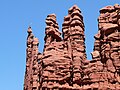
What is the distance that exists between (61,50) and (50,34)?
18.6 ft

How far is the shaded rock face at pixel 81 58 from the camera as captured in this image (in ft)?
158

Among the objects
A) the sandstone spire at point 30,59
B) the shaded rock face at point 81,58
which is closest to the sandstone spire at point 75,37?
the shaded rock face at point 81,58

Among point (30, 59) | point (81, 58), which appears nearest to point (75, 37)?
point (81, 58)

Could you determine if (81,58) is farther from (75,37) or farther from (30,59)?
(30,59)

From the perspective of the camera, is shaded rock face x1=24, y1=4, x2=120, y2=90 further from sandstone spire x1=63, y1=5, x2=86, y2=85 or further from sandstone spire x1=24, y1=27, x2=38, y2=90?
sandstone spire x1=24, y1=27, x2=38, y2=90

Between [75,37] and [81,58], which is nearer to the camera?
[81,58]

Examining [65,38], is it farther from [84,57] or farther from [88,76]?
[88,76]

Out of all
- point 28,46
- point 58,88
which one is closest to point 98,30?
point 58,88

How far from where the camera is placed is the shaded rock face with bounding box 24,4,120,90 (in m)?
48.1

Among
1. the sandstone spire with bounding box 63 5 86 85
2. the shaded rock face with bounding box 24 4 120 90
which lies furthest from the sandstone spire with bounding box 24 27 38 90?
the shaded rock face with bounding box 24 4 120 90

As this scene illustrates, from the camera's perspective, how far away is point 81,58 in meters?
52.0

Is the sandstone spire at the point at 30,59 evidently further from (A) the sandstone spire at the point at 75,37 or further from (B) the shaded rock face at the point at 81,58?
(B) the shaded rock face at the point at 81,58

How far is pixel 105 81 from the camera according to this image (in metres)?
47.5

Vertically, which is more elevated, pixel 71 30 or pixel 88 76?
pixel 71 30
